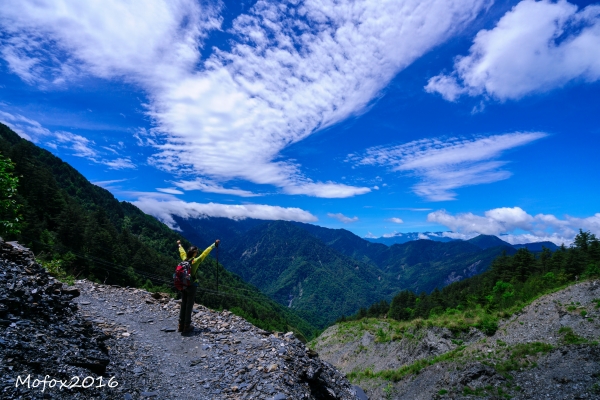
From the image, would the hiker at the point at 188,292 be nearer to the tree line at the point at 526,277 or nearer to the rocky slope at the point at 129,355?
the rocky slope at the point at 129,355

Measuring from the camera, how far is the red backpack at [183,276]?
9.47 metres

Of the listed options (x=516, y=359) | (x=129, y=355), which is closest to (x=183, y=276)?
(x=129, y=355)

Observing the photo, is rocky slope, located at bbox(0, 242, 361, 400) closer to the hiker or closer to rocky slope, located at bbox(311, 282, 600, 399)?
the hiker

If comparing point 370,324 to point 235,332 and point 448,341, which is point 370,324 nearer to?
point 448,341

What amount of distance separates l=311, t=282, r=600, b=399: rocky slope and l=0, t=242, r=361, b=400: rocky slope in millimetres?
9997

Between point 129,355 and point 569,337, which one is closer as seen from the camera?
point 129,355

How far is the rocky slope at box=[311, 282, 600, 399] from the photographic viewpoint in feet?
42.5

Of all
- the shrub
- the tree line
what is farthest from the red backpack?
the tree line

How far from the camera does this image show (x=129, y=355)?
750cm

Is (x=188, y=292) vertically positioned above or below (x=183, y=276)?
below

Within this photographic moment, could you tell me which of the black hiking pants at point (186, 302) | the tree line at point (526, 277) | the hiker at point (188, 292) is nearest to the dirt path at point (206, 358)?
the hiker at point (188, 292)

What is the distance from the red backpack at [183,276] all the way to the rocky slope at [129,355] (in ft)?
5.63

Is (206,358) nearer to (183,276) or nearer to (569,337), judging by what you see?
(183,276)

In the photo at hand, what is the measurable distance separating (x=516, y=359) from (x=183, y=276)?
1826 cm
